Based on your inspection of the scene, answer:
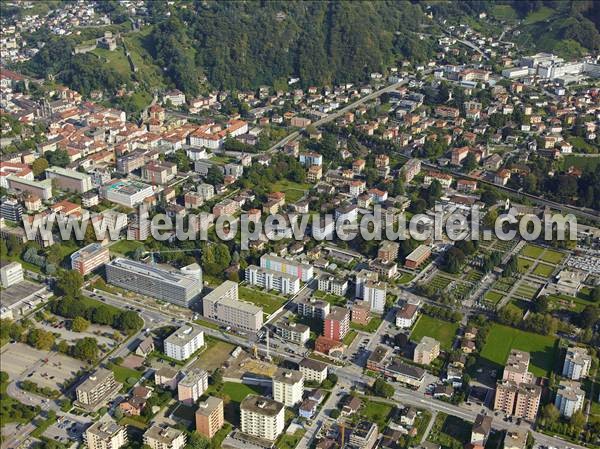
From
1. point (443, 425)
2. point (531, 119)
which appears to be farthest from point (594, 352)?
point (531, 119)

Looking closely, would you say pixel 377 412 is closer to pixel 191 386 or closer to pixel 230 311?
pixel 191 386

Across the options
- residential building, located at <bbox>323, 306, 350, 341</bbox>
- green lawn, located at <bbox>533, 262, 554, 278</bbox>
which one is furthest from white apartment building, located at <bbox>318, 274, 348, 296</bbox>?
green lawn, located at <bbox>533, 262, 554, 278</bbox>

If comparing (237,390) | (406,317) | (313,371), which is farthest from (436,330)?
(237,390)

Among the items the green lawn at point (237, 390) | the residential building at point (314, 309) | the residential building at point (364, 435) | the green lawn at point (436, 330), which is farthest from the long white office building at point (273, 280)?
the residential building at point (364, 435)

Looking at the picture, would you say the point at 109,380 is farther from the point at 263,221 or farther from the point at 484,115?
the point at 484,115

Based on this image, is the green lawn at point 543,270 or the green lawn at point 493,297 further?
the green lawn at point 543,270

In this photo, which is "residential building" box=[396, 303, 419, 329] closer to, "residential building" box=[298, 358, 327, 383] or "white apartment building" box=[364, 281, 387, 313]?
"white apartment building" box=[364, 281, 387, 313]

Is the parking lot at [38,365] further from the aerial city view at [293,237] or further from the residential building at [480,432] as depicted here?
the residential building at [480,432]
